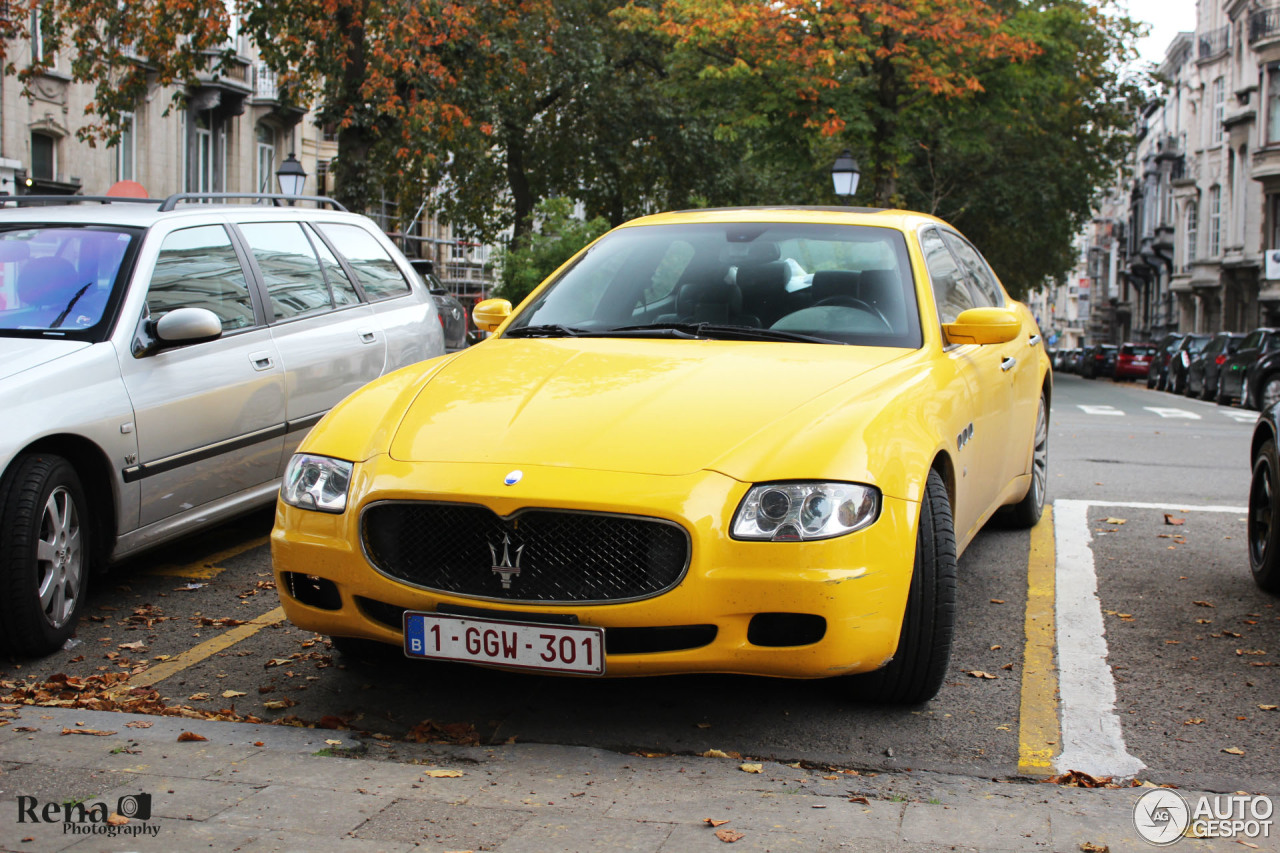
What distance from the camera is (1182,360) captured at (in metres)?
32.9

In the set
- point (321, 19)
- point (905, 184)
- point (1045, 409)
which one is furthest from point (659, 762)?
point (905, 184)

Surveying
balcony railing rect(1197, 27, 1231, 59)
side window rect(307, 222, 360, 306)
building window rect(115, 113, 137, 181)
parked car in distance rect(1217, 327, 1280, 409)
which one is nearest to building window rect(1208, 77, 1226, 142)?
balcony railing rect(1197, 27, 1231, 59)

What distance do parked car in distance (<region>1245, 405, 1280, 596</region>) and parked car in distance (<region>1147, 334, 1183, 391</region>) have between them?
30.1 meters

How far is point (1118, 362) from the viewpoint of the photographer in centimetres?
4584

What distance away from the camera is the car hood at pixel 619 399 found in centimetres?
393

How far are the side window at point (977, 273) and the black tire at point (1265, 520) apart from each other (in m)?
1.41

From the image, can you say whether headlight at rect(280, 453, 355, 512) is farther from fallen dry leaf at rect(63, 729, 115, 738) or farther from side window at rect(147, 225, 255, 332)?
side window at rect(147, 225, 255, 332)

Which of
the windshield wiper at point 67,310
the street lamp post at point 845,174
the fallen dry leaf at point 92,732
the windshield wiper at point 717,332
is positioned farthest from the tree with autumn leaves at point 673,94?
the fallen dry leaf at point 92,732

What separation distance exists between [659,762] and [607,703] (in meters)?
0.55

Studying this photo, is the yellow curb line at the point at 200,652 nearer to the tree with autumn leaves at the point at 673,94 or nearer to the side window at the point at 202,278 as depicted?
the side window at the point at 202,278

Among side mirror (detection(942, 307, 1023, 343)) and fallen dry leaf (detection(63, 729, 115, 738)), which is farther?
side mirror (detection(942, 307, 1023, 343))

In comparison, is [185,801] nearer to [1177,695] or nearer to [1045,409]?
[1177,695]

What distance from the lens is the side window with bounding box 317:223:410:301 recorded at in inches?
297

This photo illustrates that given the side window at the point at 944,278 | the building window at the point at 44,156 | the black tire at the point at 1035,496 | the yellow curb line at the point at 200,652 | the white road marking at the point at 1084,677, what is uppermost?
the building window at the point at 44,156
